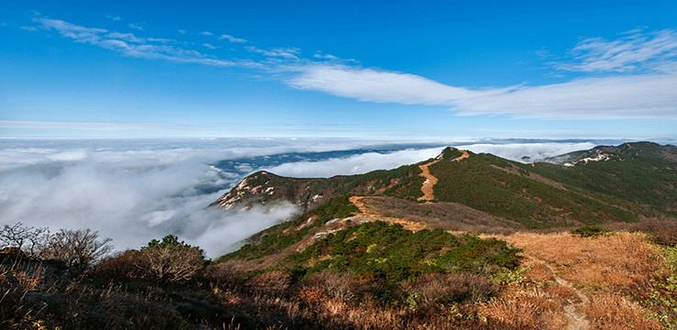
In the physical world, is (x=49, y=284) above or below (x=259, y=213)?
above

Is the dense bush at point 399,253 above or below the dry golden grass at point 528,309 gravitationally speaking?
below

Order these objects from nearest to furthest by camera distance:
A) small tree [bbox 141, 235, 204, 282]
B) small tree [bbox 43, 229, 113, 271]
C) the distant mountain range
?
small tree [bbox 43, 229, 113, 271], small tree [bbox 141, 235, 204, 282], the distant mountain range

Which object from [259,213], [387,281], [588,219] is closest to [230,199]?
[259,213]

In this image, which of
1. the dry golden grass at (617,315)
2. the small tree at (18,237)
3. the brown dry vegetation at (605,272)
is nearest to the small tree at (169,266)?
the small tree at (18,237)

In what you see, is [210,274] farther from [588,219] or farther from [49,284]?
[588,219]

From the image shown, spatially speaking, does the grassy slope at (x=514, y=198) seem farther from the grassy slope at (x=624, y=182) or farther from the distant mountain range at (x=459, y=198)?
the grassy slope at (x=624, y=182)

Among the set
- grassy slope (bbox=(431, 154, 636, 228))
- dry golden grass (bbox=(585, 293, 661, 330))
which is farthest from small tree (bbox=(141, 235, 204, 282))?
grassy slope (bbox=(431, 154, 636, 228))

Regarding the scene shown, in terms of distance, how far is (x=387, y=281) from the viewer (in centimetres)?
1406

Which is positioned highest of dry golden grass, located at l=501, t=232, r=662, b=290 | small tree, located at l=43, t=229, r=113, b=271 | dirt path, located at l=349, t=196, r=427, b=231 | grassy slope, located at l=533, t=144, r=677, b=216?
small tree, located at l=43, t=229, r=113, b=271

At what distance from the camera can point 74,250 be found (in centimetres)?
848

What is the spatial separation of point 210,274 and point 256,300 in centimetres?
348

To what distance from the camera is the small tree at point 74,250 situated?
27.0ft

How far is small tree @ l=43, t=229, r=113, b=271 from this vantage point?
8.23 metres

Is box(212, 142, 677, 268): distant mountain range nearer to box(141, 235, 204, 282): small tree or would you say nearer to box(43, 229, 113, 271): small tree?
box(141, 235, 204, 282): small tree
